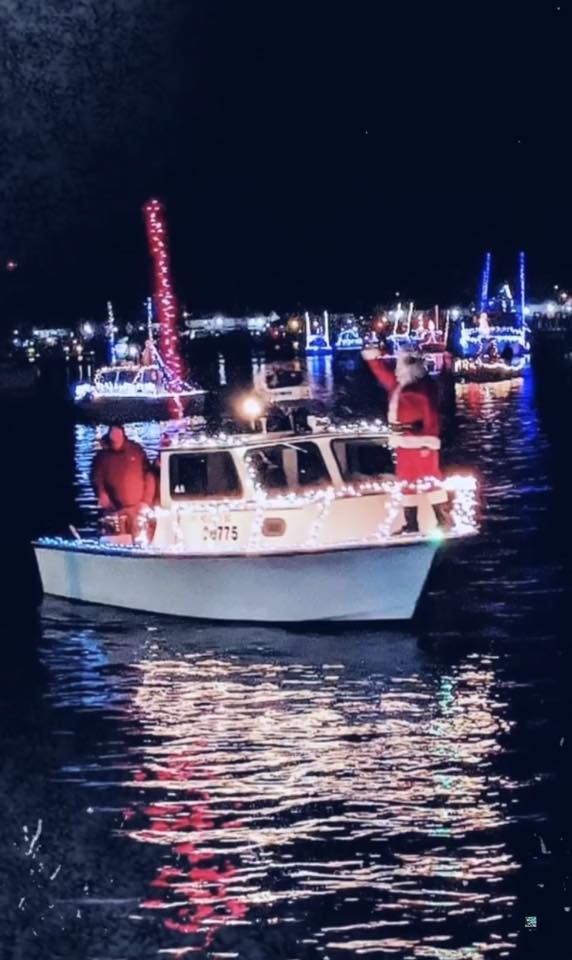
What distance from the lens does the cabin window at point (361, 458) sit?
2008 centimetres

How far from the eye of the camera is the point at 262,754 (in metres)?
14.9

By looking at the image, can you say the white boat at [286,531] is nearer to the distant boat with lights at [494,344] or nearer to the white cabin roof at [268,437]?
the white cabin roof at [268,437]

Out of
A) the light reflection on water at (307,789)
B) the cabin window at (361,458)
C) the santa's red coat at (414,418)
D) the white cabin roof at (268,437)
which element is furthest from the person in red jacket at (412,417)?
the light reflection on water at (307,789)

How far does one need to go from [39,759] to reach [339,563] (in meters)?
5.11

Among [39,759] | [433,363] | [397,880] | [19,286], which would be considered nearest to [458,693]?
[39,759]

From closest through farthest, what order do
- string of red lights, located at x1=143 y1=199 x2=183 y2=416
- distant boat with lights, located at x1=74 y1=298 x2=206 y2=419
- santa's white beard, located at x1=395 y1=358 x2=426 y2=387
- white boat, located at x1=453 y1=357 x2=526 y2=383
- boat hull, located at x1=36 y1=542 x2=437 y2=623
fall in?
santa's white beard, located at x1=395 y1=358 x2=426 y2=387, boat hull, located at x1=36 y1=542 x2=437 y2=623, string of red lights, located at x1=143 y1=199 x2=183 y2=416, distant boat with lights, located at x1=74 y1=298 x2=206 y2=419, white boat, located at x1=453 y1=357 x2=526 y2=383

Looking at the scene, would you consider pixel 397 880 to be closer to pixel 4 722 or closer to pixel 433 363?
pixel 4 722

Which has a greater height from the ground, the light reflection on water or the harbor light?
the harbor light

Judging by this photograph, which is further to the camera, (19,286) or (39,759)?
(19,286)

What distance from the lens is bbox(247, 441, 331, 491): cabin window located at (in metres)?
20.0

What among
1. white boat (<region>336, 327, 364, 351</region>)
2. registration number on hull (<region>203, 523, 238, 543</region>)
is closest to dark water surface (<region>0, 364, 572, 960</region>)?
registration number on hull (<region>203, 523, 238, 543</region>)

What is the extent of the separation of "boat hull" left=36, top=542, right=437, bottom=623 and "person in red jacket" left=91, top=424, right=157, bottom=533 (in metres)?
0.66

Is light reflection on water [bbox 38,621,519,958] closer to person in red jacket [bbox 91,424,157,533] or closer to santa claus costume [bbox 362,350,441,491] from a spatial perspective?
person in red jacket [bbox 91,424,157,533]

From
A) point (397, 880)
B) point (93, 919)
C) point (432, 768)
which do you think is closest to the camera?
point (93, 919)
